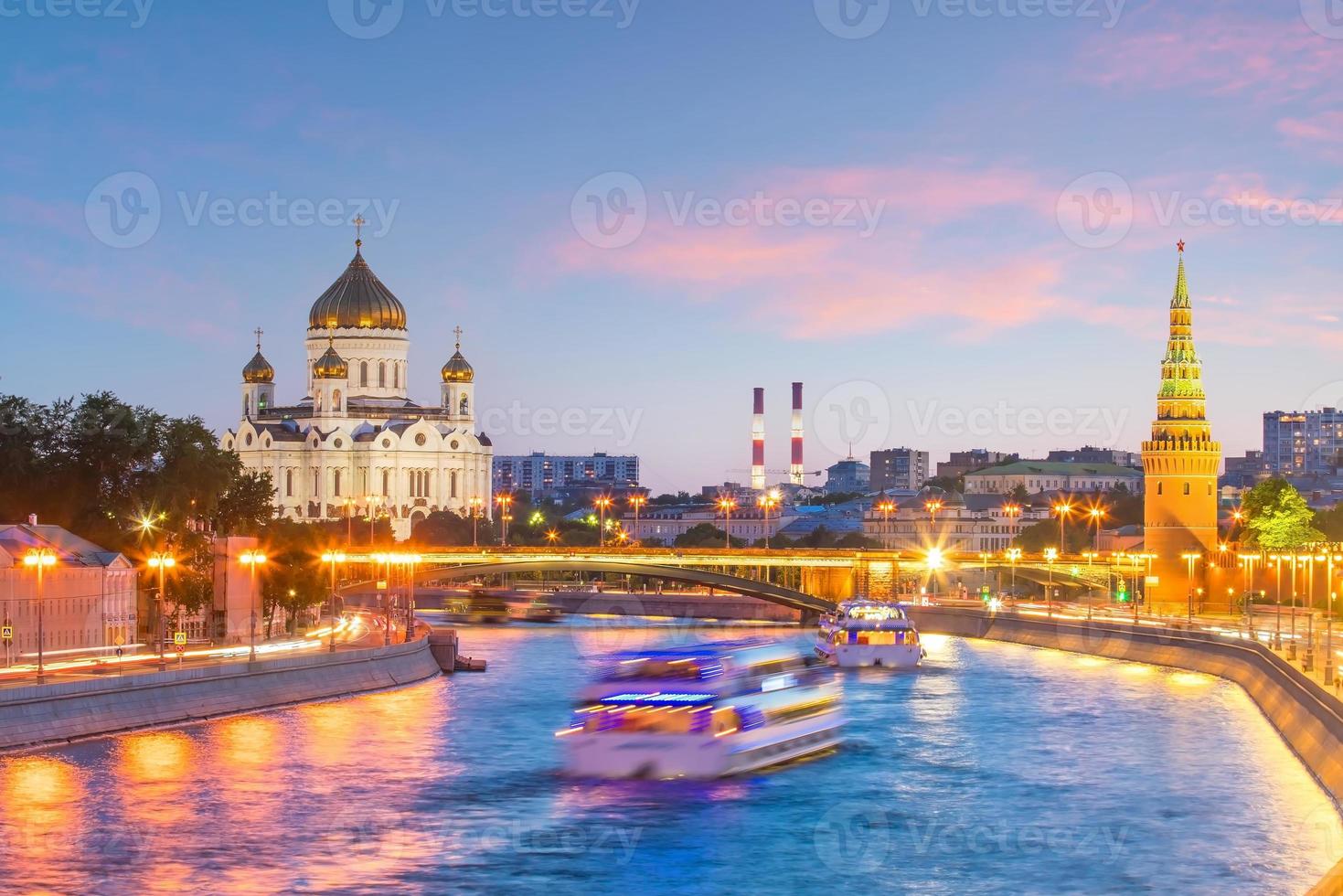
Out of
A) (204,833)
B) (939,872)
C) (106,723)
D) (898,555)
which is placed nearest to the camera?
(939,872)

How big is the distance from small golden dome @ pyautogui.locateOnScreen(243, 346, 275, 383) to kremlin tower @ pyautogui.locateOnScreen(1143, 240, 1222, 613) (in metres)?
73.3

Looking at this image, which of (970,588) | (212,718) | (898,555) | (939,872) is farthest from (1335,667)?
(970,588)

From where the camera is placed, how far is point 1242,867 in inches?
1135

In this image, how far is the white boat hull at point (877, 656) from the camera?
205 feet

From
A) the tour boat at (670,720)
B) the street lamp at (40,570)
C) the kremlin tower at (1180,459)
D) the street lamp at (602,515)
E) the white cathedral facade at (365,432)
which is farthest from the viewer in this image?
the white cathedral facade at (365,432)

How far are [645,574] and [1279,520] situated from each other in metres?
28.9

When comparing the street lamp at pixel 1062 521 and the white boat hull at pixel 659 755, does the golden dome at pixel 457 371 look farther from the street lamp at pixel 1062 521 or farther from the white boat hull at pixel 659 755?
the white boat hull at pixel 659 755

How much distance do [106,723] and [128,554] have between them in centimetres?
2275

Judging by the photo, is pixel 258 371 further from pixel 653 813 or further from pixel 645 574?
pixel 653 813

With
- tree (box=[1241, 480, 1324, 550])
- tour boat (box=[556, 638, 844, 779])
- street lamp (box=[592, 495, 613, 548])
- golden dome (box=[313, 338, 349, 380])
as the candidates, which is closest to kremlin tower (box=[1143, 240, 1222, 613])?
tree (box=[1241, 480, 1324, 550])

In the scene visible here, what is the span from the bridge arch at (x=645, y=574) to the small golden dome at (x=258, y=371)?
62405 millimetres

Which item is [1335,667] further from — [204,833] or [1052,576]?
[1052,576]

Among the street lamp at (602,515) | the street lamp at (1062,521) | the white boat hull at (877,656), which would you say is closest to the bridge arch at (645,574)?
the street lamp at (602,515)

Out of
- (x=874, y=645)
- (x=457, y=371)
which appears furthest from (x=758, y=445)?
(x=874, y=645)
